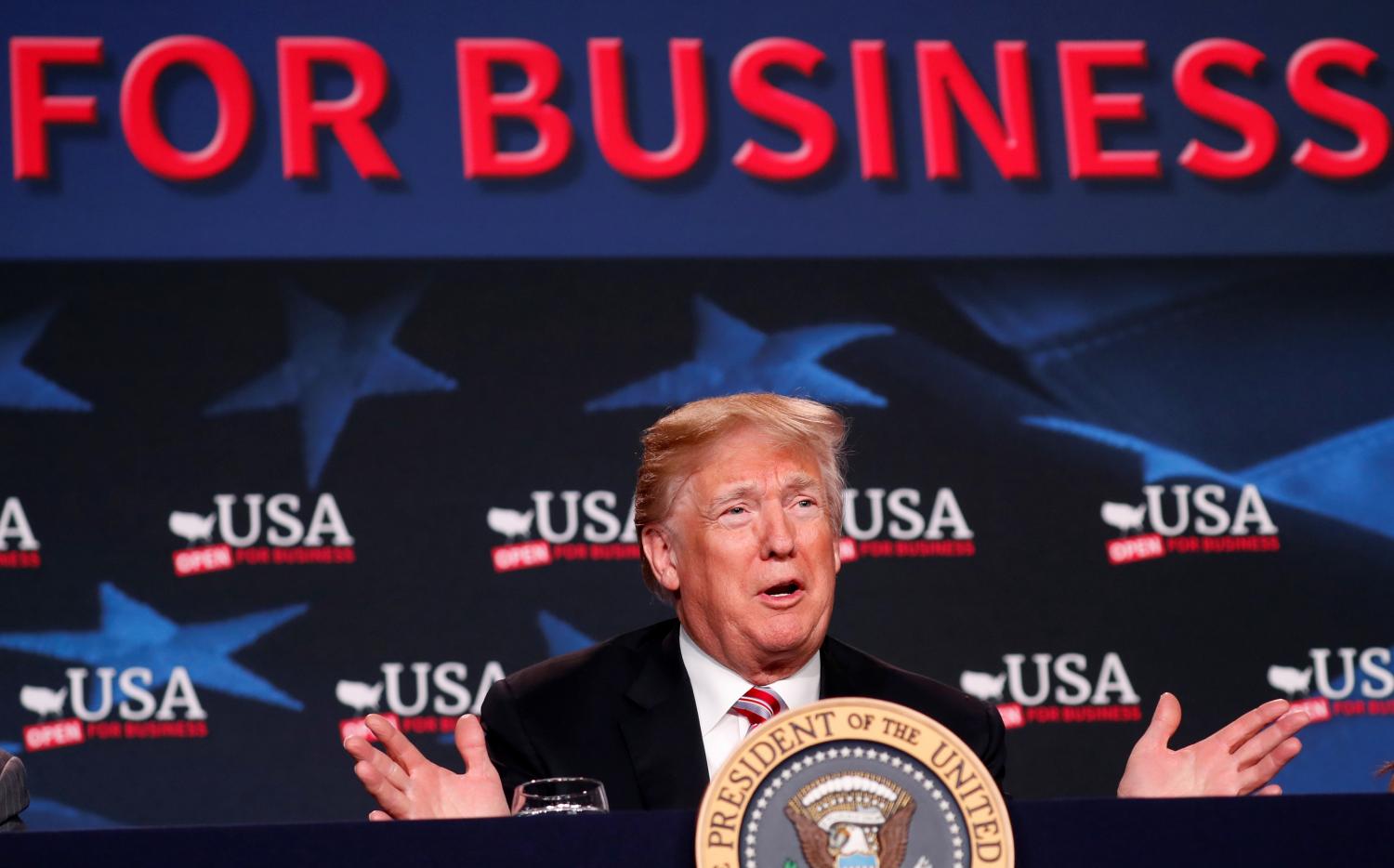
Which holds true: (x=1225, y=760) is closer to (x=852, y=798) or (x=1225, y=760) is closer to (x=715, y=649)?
(x=852, y=798)

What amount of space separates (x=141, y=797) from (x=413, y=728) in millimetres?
624

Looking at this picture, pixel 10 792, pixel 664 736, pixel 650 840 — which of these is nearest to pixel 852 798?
pixel 650 840

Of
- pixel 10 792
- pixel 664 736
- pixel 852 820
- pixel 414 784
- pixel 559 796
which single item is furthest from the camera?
pixel 664 736

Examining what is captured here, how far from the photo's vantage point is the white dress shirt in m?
2.24

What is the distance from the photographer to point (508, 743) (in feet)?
7.23

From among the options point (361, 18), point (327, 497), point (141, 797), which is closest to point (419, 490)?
point (327, 497)

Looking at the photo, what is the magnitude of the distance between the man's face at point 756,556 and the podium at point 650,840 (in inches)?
33.8

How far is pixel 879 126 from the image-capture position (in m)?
4.06

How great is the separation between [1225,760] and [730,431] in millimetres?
846

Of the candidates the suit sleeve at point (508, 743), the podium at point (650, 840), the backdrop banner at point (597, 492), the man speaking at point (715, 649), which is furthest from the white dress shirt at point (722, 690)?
the backdrop banner at point (597, 492)

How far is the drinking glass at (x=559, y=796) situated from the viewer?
160 centimetres

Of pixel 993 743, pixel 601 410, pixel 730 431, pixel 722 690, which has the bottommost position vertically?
pixel 993 743

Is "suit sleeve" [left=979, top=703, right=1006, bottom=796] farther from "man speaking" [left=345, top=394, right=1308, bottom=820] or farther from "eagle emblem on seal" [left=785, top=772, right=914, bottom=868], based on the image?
"eagle emblem on seal" [left=785, top=772, right=914, bottom=868]

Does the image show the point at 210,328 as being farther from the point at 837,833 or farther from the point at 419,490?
the point at 837,833
